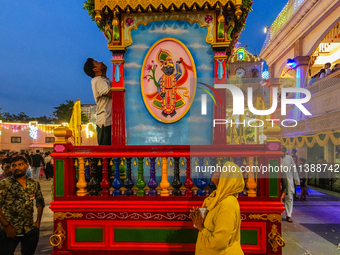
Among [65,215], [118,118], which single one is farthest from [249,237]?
[118,118]

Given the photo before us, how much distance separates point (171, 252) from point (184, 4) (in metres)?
5.12

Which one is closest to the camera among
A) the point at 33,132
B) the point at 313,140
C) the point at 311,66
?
the point at 313,140

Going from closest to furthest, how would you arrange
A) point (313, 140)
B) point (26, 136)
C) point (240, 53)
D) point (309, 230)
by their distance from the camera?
point (309, 230), point (313, 140), point (26, 136), point (240, 53)

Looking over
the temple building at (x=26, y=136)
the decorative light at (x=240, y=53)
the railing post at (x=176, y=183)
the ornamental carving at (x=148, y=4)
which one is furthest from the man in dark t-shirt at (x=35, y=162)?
the decorative light at (x=240, y=53)

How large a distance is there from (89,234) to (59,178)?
3.74ft

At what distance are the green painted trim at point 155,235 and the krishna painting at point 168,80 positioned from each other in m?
2.43

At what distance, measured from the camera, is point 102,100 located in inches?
195

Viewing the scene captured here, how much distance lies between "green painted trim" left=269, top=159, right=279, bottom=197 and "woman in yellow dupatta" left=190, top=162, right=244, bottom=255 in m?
1.41

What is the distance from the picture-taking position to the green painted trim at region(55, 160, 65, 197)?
141 inches

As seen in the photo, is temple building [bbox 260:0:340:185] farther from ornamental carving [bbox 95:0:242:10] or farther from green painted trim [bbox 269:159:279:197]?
green painted trim [bbox 269:159:279:197]

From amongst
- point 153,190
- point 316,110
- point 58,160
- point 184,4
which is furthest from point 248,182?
point 316,110

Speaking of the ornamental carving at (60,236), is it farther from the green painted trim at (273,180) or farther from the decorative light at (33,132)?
the decorative light at (33,132)

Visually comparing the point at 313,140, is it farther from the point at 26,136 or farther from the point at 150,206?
the point at 26,136

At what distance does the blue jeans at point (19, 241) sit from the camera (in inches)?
121
